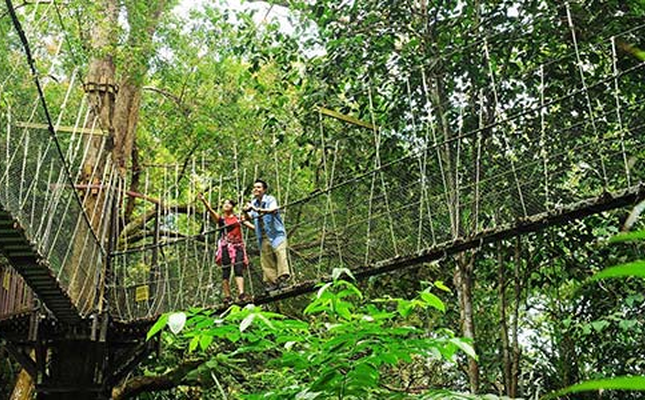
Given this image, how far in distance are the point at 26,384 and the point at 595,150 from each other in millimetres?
4958

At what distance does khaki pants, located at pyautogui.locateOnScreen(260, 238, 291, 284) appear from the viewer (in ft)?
14.4

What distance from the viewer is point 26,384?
5.93m

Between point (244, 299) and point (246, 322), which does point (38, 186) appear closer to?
point (244, 299)

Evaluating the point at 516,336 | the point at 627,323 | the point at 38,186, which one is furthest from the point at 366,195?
the point at 38,186

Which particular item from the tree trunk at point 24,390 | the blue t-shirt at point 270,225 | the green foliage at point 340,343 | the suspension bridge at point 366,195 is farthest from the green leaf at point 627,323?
the tree trunk at point 24,390

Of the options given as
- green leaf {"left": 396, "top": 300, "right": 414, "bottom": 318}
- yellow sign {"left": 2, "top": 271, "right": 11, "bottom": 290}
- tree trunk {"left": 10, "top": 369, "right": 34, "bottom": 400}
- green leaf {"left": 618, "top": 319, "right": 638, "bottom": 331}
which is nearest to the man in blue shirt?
yellow sign {"left": 2, "top": 271, "right": 11, "bottom": 290}

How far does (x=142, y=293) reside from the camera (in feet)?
17.5

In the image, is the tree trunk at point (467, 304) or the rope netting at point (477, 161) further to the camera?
the tree trunk at point (467, 304)

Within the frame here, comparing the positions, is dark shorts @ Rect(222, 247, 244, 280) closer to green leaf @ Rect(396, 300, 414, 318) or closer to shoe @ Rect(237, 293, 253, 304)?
shoe @ Rect(237, 293, 253, 304)

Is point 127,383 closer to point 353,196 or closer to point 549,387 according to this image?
point 353,196

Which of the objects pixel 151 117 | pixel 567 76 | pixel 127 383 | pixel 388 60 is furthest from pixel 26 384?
pixel 567 76

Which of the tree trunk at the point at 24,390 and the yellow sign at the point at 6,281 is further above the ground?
the yellow sign at the point at 6,281

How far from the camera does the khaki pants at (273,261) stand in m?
4.38

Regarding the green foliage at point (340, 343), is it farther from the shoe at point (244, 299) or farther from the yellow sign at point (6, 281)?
the yellow sign at point (6, 281)
